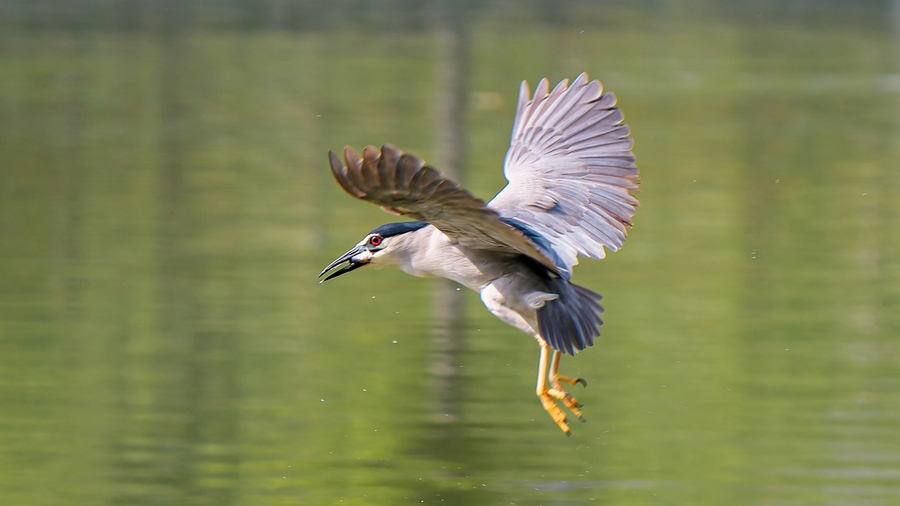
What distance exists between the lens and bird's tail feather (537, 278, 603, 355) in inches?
236

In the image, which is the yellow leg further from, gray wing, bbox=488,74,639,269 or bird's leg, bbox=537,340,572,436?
gray wing, bbox=488,74,639,269

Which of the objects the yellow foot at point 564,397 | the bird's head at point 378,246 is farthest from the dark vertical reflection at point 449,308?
the bird's head at point 378,246

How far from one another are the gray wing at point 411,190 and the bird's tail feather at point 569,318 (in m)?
0.58

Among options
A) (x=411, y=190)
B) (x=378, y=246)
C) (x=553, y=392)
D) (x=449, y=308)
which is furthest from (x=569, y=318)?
(x=449, y=308)

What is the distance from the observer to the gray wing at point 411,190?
16.0 ft

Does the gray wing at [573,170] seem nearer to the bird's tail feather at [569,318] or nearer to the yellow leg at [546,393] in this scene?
the bird's tail feather at [569,318]

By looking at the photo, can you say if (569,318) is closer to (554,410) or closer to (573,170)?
(554,410)

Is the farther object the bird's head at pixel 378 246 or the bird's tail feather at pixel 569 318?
the bird's head at pixel 378 246

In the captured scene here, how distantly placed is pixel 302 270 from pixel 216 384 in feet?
9.27

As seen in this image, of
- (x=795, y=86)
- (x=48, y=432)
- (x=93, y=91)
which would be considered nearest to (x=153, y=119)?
(x=93, y=91)

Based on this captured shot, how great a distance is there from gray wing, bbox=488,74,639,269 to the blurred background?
50.9 inches

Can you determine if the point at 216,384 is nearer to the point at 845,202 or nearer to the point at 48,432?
the point at 48,432

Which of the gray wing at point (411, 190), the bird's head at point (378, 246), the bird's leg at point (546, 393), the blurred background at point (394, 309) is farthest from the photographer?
the blurred background at point (394, 309)

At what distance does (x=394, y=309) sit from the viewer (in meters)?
10.3
